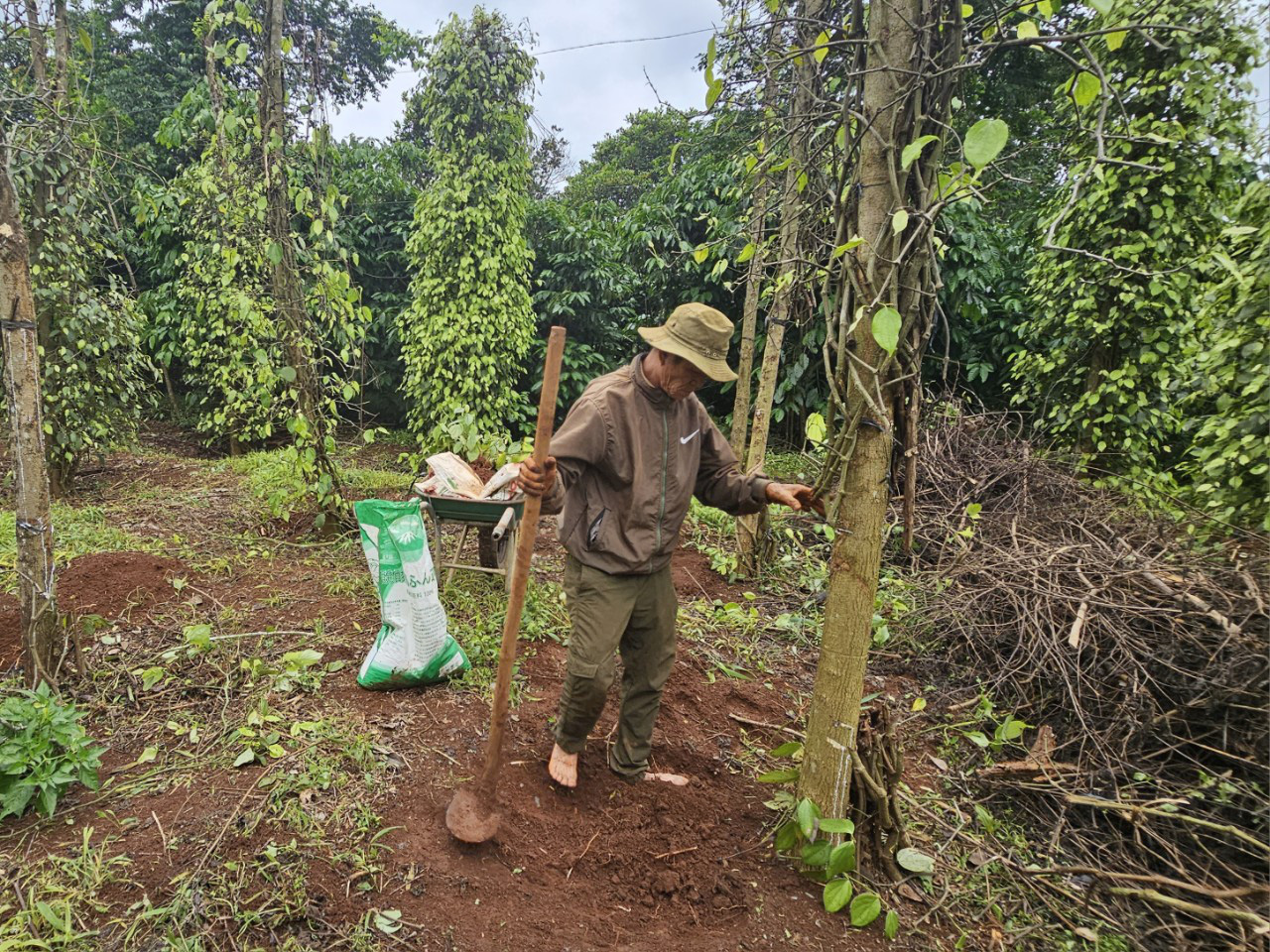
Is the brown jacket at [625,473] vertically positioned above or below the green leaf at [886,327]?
below

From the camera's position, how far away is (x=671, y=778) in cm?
276

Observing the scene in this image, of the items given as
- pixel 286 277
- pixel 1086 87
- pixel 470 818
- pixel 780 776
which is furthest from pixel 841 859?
pixel 286 277

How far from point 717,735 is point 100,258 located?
6.59 meters

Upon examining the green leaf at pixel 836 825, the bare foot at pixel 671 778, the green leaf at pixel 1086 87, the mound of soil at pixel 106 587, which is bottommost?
the bare foot at pixel 671 778

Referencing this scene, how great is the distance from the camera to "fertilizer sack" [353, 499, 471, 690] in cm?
303

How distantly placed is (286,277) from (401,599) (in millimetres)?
2670

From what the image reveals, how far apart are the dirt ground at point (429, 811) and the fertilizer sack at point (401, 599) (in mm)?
132

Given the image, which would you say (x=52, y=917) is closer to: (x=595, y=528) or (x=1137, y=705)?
(x=595, y=528)

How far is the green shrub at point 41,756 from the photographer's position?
A: 2188mm

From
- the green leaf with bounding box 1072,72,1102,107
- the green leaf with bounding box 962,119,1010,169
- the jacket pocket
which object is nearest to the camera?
the green leaf with bounding box 962,119,1010,169

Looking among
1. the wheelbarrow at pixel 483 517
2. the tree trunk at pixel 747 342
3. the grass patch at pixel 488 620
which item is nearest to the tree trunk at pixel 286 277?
the wheelbarrow at pixel 483 517

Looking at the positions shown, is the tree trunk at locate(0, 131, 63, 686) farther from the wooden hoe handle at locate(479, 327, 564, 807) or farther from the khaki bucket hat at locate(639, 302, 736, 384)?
the khaki bucket hat at locate(639, 302, 736, 384)

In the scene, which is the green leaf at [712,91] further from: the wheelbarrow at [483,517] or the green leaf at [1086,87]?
the wheelbarrow at [483,517]

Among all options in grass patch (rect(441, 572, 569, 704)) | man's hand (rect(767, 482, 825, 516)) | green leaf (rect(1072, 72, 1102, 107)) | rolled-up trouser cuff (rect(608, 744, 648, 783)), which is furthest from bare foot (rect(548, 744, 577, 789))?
green leaf (rect(1072, 72, 1102, 107))
